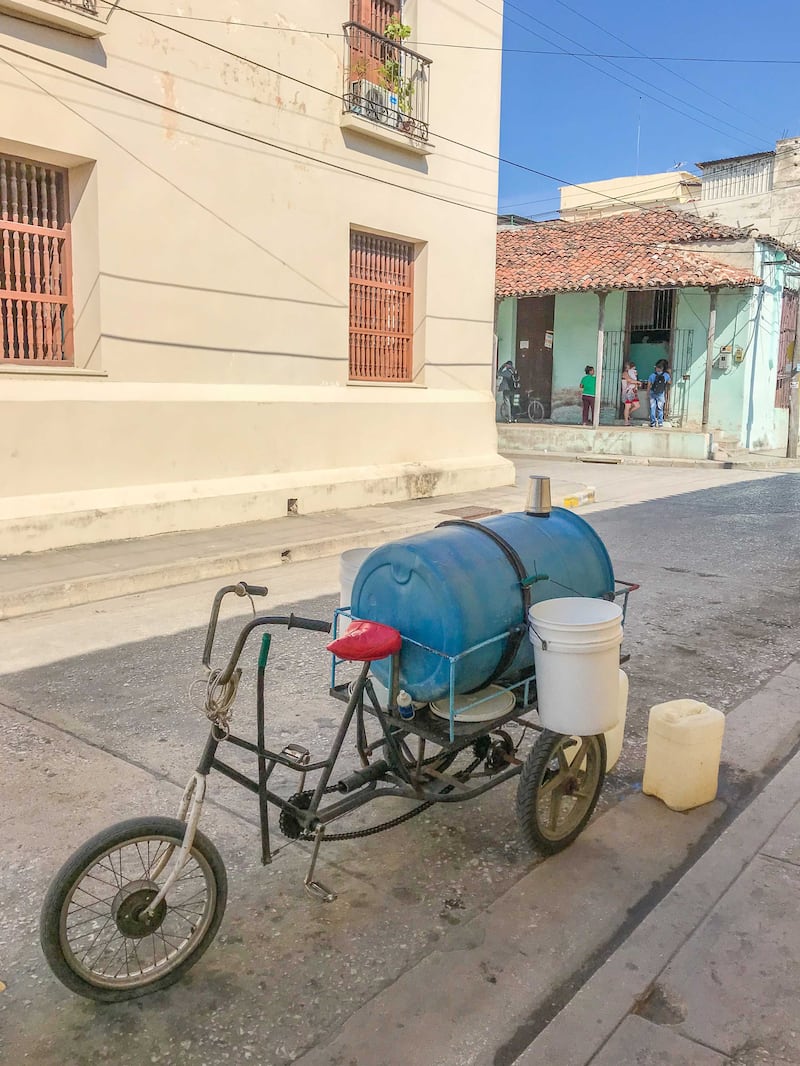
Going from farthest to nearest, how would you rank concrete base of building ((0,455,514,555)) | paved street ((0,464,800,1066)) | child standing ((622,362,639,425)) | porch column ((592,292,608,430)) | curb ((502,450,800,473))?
child standing ((622,362,639,425)) → porch column ((592,292,608,430)) → curb ((502,450,800,473)) → concrete base of building ((0,455,514,555)) → paved street ((0,464,800,1066))

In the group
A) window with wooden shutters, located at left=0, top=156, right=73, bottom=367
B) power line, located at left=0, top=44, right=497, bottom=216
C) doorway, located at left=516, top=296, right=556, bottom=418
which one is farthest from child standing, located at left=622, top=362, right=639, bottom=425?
window with wooden shutters, located at left=0, top=156, right=73, bottom=367

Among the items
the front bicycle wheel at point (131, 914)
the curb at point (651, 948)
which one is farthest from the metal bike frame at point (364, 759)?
the curb at point (651, 948)

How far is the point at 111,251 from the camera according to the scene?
8.89m

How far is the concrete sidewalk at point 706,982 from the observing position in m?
2.50

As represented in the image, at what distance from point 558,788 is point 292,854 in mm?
1070

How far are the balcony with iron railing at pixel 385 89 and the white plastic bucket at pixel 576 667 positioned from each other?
9744 millimetres

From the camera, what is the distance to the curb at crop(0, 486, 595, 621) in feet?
23.1

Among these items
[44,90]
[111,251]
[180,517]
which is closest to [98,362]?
[111,251]

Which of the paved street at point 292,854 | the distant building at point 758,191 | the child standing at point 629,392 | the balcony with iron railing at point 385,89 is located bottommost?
the paved street at point 292,854

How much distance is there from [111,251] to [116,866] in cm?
724

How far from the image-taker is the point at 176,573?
8039mm

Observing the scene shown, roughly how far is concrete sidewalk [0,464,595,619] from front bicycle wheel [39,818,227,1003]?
4495mm

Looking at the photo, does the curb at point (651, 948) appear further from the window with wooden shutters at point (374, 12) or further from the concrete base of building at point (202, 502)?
the window with wooden shutters at point (374, 12)

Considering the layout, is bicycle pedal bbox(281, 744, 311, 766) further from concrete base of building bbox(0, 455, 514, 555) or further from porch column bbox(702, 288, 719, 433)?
porch column bbox(702, 288, 719, 433)
